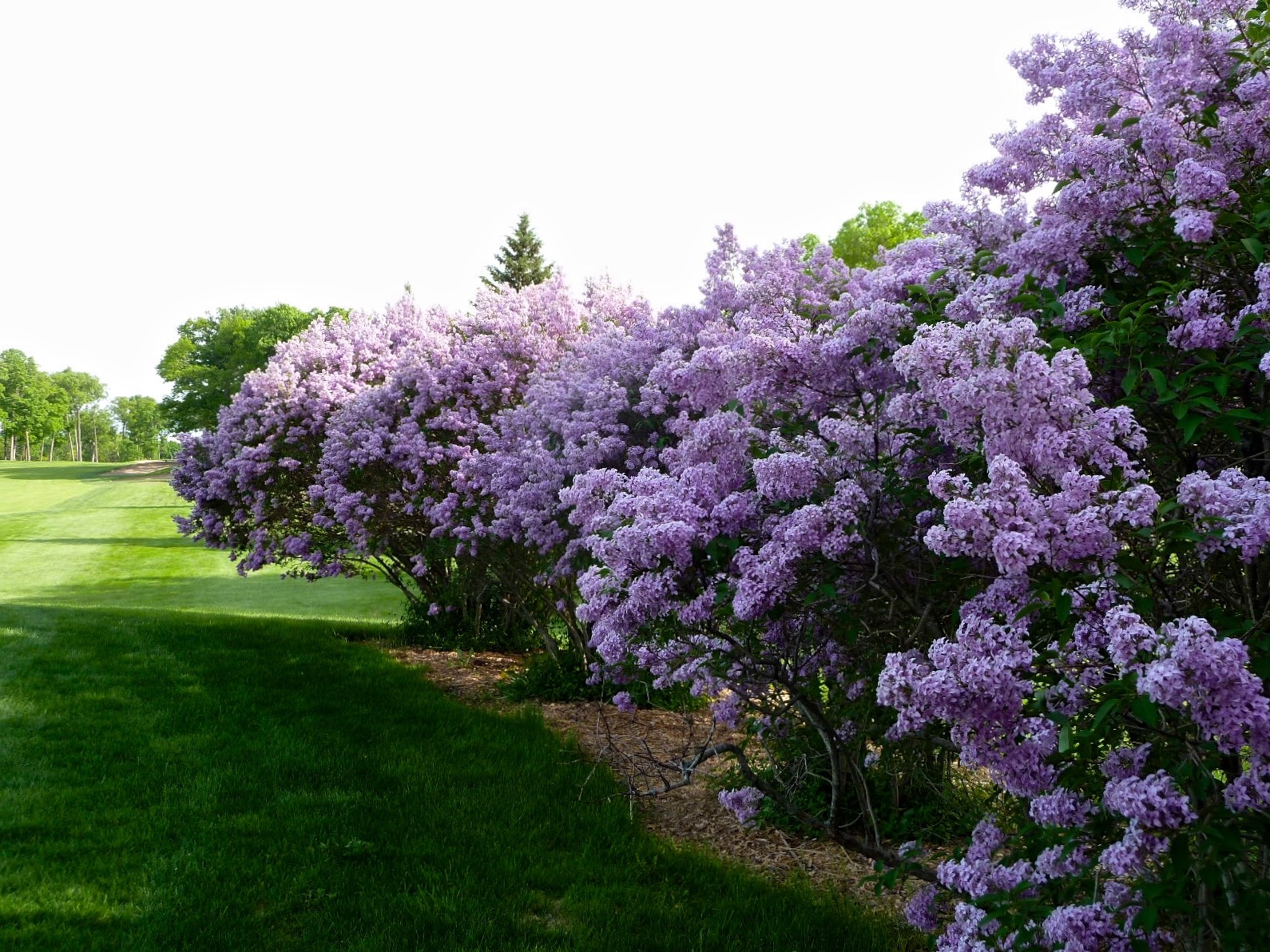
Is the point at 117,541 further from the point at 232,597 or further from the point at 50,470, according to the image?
the point at 50,470

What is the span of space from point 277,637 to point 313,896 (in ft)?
27.9

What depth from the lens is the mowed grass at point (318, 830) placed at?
166 inches

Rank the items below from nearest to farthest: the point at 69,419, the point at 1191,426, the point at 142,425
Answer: the point at 1191,426 < the point at 69,419 < the point at 142,425

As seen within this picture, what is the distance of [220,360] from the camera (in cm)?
4519

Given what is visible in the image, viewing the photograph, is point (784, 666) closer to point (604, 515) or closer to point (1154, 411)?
point (604, 515)

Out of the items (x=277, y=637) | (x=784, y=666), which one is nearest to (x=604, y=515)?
(x=784, y=666)

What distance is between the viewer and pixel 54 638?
11445 mm

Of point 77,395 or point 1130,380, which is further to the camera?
point 77,395

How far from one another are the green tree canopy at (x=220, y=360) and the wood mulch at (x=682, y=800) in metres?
33.9

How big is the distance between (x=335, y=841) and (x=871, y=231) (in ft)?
89.1

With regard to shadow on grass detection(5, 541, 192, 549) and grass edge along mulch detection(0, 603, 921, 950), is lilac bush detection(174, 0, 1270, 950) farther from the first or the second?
shadow on grass detection(5, 541, 192, 549)

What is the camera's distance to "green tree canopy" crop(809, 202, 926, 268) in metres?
26.2

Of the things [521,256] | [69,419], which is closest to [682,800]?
[521,256]

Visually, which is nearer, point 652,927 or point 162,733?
point 652,927
